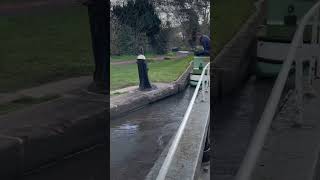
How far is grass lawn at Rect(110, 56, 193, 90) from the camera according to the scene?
1.71 meters

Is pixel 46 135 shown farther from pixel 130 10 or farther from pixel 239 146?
pixel 239 146

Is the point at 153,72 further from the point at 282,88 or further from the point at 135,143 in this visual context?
the point at 282,88

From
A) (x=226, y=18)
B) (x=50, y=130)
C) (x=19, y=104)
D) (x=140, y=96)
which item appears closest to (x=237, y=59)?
(x=226, y=18)

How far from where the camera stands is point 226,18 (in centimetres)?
197

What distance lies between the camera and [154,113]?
74.7 inches

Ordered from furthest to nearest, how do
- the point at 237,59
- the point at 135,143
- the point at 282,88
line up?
the point at 237,59 < the point at 135,143 < the point at 282,88

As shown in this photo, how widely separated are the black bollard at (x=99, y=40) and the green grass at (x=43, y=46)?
0.03 m

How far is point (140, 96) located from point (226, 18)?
0.44 metres

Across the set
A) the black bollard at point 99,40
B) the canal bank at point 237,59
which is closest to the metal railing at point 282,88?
the canal bank at point 237,59

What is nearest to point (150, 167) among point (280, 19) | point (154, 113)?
point (154, 113)

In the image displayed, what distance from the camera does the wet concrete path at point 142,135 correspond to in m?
1.83

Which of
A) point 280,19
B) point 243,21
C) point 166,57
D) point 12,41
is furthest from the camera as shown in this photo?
point 280,19

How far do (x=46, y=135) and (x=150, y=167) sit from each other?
0.41 metres

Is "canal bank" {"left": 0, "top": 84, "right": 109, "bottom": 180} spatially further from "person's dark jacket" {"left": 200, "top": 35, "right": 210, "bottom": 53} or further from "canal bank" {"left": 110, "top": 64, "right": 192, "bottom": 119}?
"person's dark jacket" {"left": 200, "top": 35, "right": 210, "bottom": 53}
